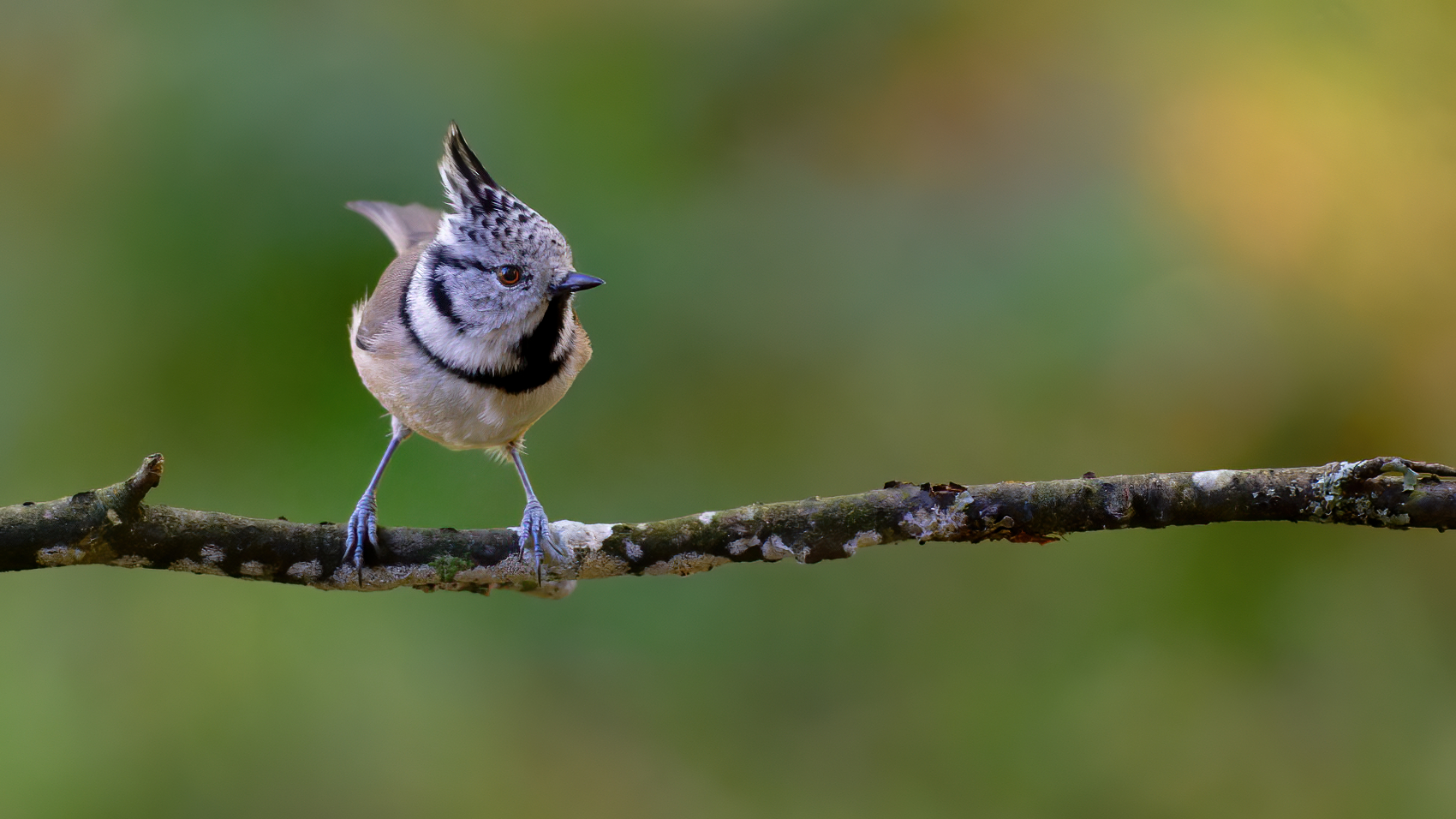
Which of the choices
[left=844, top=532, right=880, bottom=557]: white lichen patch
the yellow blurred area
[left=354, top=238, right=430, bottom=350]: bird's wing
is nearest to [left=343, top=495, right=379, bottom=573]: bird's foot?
[left=354, top=238, right=430, bottom=350]: bird's wing

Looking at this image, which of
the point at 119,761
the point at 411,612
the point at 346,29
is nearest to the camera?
the point at 119,761

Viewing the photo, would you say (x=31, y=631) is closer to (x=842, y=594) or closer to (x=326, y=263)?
(x=326, y=263)

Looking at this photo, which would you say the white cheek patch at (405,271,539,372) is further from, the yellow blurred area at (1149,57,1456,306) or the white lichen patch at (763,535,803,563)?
the yellow blurred area at (1149,57,1456,306)

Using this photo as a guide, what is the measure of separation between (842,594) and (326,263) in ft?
5.76

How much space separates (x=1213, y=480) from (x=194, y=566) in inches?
59.1

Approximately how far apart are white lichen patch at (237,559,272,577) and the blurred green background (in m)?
1.29

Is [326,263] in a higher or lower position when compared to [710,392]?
higher

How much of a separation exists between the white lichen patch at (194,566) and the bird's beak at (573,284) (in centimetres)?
76

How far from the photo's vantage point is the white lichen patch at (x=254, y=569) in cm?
170

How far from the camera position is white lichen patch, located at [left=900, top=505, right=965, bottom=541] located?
1.71 m

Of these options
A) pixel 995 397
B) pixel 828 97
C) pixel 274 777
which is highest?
pixel 828 97

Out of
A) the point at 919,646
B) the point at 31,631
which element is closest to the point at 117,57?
the point at 31,631

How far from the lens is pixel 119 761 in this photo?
2.96m

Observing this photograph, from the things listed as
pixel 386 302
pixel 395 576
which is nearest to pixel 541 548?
pixel 395 576
